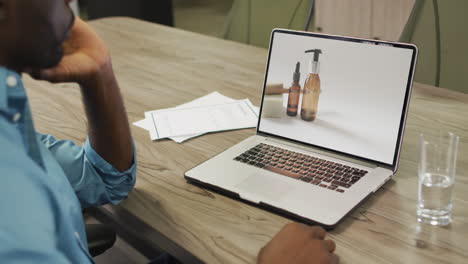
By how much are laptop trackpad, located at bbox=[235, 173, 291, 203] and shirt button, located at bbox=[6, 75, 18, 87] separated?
46cm

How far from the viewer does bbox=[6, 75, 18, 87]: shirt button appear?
2.10ft

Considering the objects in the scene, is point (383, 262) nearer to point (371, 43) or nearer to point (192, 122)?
point (371, 43)

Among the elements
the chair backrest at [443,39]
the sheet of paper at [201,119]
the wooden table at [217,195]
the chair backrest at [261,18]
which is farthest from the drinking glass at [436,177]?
the chair backrest at [261,18]

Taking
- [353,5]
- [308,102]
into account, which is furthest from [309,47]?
[353,5]

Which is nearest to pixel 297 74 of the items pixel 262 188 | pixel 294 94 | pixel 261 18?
pixel 294 94

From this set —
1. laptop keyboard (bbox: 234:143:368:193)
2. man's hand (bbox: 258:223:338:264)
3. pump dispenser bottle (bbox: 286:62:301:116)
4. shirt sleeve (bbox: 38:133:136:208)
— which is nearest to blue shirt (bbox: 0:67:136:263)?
shirt sleeve (bbox: 38:133:136:208)

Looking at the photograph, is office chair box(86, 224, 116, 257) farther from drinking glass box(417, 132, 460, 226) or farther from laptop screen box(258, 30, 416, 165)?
drinking glass box(417, 132, 460, 226)

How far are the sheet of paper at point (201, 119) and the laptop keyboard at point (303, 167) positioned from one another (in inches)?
7.5

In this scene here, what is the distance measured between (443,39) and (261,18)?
0.83 m

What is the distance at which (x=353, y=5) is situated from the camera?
2.74 m

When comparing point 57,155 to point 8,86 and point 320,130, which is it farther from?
point 320,130

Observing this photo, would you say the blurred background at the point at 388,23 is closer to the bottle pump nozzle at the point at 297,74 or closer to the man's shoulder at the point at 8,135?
the bottle pump nozzle at the point at 297,74

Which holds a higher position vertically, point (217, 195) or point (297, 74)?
point (297, 74)

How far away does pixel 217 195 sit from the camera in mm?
979
